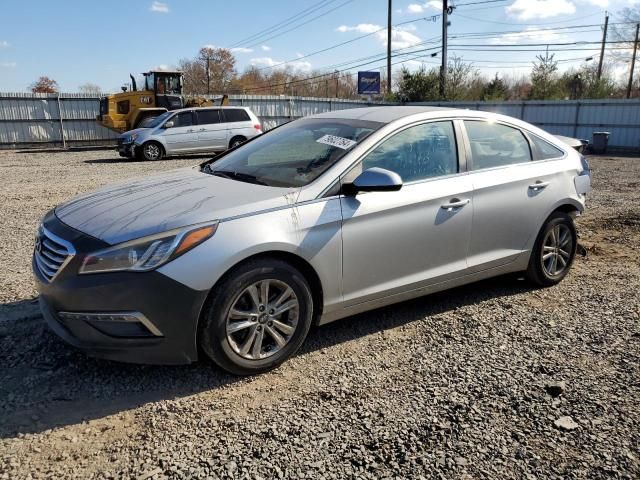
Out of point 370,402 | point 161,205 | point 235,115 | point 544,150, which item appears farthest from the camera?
point 235,115

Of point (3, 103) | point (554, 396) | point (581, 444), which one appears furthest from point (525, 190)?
point (3, 103)

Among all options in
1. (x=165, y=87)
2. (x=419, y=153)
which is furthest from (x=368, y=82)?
(x=419, y=153)

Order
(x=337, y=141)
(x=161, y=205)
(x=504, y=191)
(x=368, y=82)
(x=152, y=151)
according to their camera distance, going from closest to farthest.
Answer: (x=161, y=205) → (x=337, y=141) → (x=504, y=191) → (x=152, y=151) → (x=368, y=82)

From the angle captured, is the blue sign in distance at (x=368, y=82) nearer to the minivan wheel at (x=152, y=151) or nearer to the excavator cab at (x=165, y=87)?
the excavator cab at (x=165, y=87)

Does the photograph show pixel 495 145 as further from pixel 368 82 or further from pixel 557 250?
pixel 368 82

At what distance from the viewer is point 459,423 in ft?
9.42

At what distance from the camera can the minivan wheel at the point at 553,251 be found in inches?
187

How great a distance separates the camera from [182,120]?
694 inches

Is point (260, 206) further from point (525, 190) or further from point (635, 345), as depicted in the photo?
point (635, 345)

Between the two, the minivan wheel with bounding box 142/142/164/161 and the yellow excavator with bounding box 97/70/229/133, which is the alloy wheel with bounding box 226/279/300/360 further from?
the yellow excavator with bounding box 97/70/229/133

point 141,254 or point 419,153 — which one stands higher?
point 419,153

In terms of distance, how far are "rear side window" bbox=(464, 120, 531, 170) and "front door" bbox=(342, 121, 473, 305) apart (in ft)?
0.73

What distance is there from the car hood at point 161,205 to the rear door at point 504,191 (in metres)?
1.65

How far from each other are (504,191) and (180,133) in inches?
587
